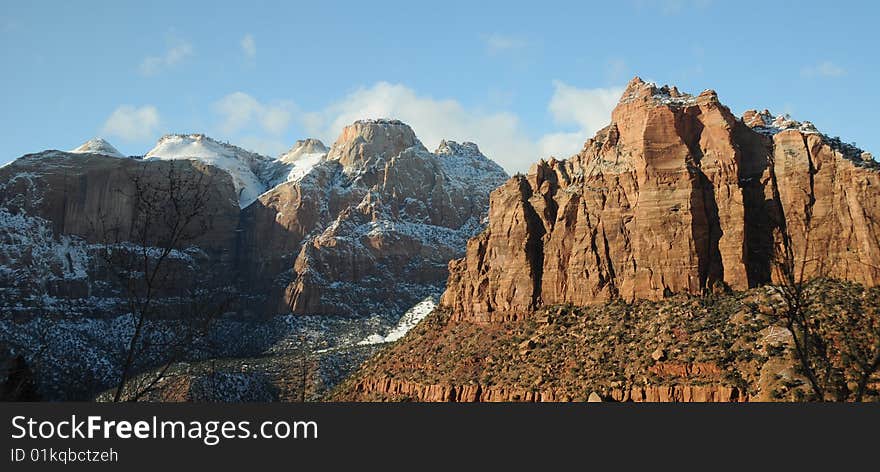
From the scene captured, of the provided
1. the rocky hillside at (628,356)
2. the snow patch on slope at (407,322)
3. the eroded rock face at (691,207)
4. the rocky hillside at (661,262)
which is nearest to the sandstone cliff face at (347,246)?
the snow patch on slope at (407,322)

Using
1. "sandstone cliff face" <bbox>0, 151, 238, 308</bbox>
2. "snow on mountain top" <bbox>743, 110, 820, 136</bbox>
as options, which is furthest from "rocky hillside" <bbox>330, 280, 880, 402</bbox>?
"sandstone cliff face" <bbox>0, 151, 238, 308</bbox>

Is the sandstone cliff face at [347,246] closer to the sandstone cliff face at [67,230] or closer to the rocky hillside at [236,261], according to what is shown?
the rocky hillside at [236,261]

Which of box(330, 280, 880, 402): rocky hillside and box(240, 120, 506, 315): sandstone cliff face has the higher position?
box(240, 120, 506, 315): sandstone cliff face

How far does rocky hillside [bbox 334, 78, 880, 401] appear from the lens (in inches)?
2408

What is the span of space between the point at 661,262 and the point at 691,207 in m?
5.83

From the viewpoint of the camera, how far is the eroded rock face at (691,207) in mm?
66312

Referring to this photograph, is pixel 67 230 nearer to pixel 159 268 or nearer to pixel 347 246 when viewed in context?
pixel 347 246

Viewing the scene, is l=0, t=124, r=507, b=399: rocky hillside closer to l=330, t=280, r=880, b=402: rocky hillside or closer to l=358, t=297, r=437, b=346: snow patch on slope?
l=358, t=297, r=437, b=346: snow patch on slope

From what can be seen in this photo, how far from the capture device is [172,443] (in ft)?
78.3

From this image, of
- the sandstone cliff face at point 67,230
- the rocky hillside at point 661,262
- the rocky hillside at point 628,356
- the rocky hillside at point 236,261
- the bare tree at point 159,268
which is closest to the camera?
the bare tree at point 159,268

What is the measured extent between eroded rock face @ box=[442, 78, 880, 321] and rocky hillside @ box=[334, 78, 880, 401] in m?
0.13

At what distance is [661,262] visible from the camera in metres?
71.9

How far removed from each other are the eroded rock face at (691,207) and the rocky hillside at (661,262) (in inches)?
5.2

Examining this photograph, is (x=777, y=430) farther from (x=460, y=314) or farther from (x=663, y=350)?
(x=460, y=314)
